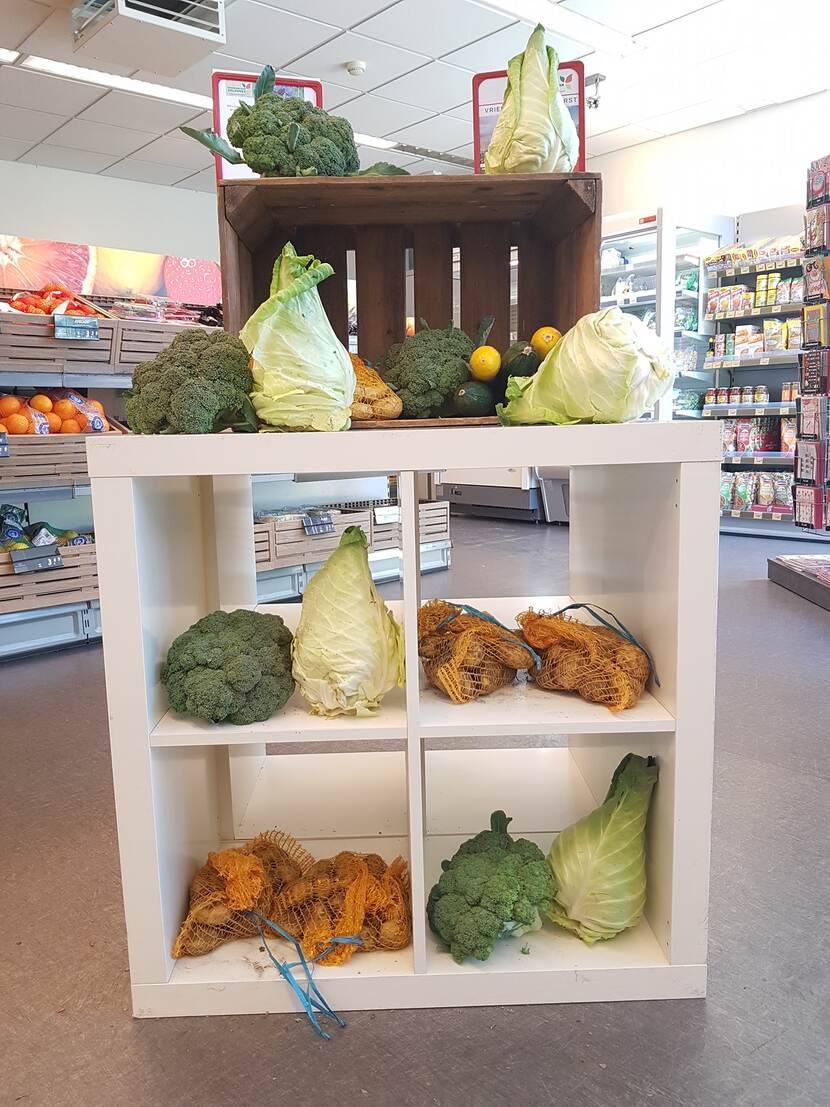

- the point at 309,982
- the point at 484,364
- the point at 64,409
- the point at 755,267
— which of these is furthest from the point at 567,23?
the point at 309,982

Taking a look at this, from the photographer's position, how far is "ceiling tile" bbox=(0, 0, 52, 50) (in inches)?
203

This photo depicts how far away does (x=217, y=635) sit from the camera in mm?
1478

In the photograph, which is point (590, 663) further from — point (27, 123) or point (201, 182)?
point (201, 182)

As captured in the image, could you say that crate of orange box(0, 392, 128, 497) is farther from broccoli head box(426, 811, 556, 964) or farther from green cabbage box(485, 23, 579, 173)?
broccoli head box(426, 811, 556, 964)

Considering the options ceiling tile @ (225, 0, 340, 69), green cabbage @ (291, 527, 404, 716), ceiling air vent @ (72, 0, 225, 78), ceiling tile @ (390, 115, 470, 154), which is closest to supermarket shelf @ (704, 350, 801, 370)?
ceiling tile @ (390, 115, 470, 154)

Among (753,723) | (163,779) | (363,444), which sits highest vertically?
(363,444)

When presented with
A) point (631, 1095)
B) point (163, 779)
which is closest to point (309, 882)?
point (163, 779)

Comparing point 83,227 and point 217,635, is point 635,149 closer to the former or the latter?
point 83,227

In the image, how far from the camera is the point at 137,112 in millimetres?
7055

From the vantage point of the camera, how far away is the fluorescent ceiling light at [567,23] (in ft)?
17.9

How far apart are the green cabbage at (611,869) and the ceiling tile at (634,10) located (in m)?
5.60

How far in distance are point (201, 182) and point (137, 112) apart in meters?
2.05

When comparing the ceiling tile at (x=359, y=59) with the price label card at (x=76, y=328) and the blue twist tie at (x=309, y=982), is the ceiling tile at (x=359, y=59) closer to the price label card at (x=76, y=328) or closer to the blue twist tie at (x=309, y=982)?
the price label card at (x=76, y=328)

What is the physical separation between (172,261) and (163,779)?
7486mm
